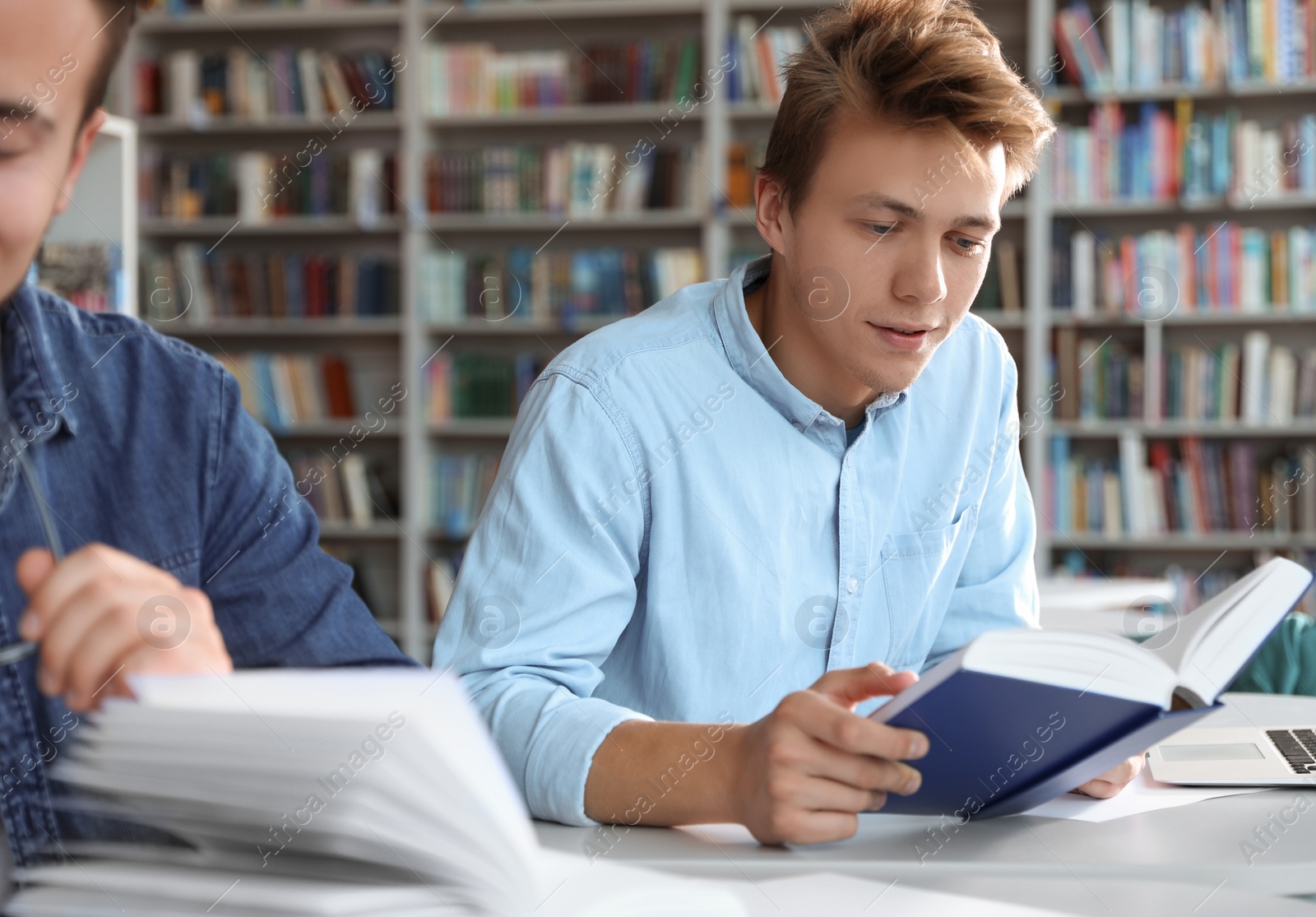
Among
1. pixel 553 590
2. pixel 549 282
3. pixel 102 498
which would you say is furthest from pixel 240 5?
pixel 102 498

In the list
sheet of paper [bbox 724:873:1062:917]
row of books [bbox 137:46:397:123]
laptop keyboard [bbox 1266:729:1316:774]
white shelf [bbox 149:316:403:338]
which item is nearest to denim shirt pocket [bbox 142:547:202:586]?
sheet of paper [bbox 724:873:1062:917]

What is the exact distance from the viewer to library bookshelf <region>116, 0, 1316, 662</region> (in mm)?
3830

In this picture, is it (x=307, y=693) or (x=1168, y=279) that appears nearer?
(x=307, y=693)

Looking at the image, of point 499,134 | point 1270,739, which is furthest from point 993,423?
point 499,134

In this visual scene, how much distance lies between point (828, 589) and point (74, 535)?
27.9 inches

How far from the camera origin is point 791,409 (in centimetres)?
123

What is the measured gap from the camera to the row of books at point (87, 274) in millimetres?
2572

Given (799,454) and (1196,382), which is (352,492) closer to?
(1196,382)

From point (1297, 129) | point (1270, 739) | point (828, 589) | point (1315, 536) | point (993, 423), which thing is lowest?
point (1315, 536)

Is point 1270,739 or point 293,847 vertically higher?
point 293,847

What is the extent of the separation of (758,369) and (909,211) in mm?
218

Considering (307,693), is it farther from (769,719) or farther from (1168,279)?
(1168,279)

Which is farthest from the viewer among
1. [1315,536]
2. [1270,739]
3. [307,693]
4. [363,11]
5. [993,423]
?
[363,11]

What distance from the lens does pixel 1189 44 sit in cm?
369
